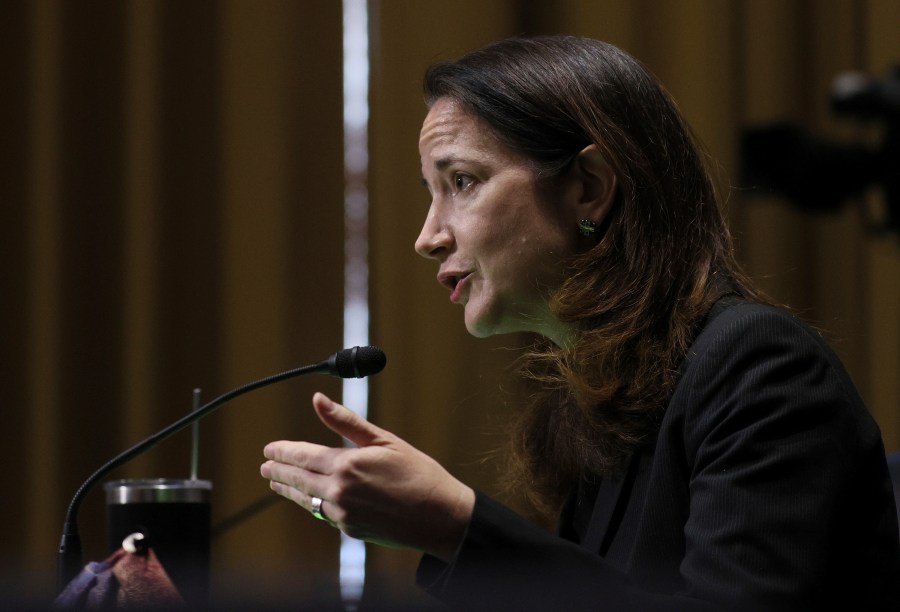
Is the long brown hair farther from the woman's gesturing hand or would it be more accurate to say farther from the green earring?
the woman's gesturing hand

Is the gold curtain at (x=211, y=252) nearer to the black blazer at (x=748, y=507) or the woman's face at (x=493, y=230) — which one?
the woman's face at (x=493, y=230)

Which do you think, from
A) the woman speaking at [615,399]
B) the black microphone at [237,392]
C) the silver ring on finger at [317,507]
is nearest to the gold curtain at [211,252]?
the woman speaking at [615,399]

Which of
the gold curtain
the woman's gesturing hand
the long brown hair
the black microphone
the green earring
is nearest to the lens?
the woman's gesturing hand

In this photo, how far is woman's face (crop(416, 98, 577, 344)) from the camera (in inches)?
55.3

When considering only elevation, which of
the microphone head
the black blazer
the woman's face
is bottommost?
the black blazer

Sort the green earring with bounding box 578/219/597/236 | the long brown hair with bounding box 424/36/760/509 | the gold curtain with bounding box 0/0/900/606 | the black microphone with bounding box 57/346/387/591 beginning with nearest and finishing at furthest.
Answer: the black microphone with bounding box 57/346/387/591 < the long brown hair with bounding box 424/36/760/509 < the green earring with bounding box 578/219/597/236 < the gold curtain with bounding box 0/0/900/606

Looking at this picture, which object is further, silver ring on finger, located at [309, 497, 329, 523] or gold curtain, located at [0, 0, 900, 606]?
gold curtain, located at [0, 0, 900, 606]

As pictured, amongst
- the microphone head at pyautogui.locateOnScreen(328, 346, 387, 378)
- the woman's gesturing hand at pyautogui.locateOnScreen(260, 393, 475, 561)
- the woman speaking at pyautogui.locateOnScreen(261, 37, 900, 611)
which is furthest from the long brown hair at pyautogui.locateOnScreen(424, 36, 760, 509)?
the woman's gesturing hand at pyautogui.locateOnScreen(260, 393, 475, 561)

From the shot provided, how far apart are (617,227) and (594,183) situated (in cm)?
7

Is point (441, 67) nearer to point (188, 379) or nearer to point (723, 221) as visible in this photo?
point (723, 221)

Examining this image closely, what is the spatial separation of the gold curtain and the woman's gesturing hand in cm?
130

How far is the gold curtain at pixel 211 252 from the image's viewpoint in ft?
7.52

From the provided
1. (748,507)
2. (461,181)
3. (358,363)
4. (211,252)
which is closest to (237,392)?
(358,363)

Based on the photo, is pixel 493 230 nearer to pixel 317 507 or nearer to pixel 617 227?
pixel 617 227
